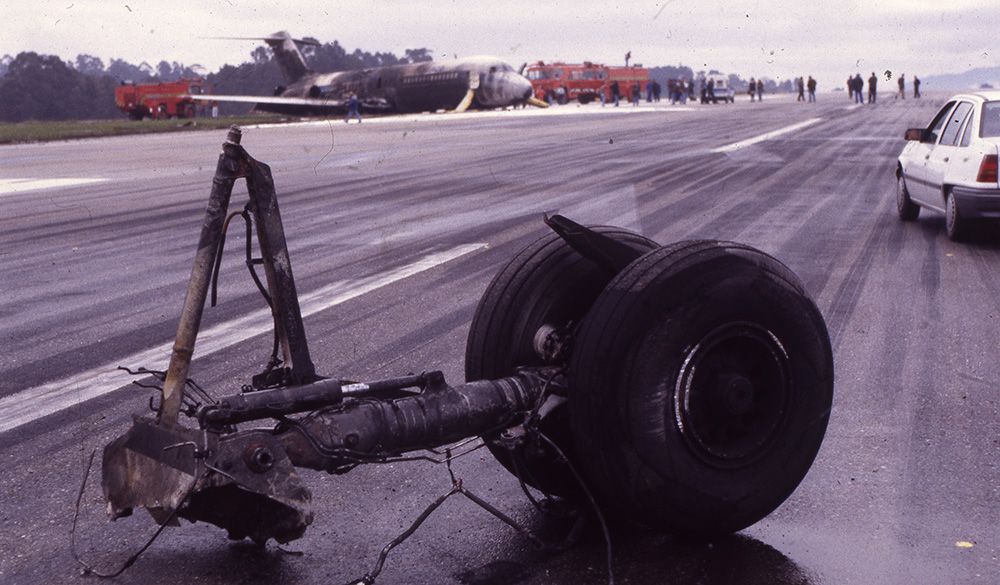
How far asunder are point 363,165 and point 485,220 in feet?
38.3

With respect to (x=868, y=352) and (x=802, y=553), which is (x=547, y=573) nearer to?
(x=802, y=553)

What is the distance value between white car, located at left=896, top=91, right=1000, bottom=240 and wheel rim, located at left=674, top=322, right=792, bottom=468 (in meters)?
8.33

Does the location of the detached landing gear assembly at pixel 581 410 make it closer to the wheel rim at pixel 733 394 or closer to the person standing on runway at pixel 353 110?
the wheel rim at pixel 733 394

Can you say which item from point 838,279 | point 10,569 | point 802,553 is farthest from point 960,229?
point 10,569

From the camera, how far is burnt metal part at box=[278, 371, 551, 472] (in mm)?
3461

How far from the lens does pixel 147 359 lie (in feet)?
22.8

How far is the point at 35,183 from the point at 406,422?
68.1 feet

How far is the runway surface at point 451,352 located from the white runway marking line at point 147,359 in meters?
0.03

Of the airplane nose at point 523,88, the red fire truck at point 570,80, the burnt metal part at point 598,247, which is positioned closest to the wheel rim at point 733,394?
the burnt metal part at point 598,247

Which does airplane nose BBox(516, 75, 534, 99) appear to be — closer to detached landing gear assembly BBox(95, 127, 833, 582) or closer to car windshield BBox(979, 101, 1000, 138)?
car windshield BBox(979, 101, 1000, 138)

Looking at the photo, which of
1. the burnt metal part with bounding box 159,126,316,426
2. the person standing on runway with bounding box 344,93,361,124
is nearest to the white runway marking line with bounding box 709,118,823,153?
the person standing on runway with bounding box 344,93,361,124

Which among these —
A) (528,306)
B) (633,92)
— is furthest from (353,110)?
(528,306)

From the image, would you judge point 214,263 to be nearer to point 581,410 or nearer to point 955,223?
point 581,410

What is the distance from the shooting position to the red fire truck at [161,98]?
263 ft
